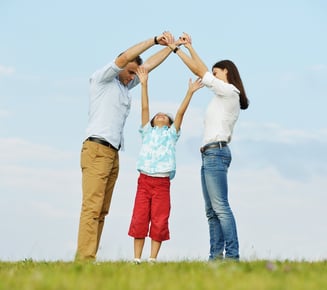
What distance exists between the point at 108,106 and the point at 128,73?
766mm

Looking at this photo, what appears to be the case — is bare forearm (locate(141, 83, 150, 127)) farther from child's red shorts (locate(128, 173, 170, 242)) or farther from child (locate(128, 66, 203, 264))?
child's red shorts (locate(128, 173, 170, 242))

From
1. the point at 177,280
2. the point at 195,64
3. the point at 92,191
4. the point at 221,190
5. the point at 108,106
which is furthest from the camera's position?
the point at 108,106

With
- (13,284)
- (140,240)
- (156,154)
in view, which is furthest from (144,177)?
(13,284)

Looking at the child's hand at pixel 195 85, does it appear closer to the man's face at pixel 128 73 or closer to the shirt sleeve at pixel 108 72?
the man's face at pixel 128 73

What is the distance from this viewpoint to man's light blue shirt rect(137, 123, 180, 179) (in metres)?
9.73

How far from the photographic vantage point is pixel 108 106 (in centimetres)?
998

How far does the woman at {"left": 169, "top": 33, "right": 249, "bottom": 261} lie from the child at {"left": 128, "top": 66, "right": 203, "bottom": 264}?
515 millimetres

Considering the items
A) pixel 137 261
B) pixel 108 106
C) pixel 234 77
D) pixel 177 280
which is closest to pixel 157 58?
pixel 108 106

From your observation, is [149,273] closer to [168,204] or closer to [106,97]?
[168,204]

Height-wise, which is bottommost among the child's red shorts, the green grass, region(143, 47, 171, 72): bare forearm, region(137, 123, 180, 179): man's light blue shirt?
the green grass

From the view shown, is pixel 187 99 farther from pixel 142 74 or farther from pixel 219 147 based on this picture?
pixel 219 147

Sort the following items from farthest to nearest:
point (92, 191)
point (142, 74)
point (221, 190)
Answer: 1. point (142, 74)
2. point (92, 191)
3. point (221, 190)

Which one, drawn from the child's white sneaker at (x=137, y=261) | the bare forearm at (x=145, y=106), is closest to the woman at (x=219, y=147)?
the bare forearm at (x=145, y=106)

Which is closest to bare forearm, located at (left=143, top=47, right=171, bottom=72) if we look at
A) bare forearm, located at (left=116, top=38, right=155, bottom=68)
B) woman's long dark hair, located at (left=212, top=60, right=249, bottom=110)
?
bare forearm, located at (left=116, top=38, right=155, bottom=68)
